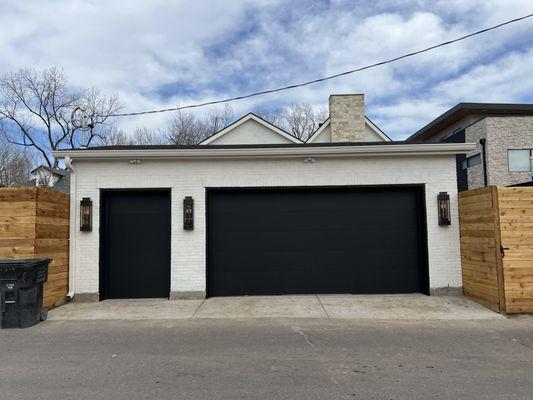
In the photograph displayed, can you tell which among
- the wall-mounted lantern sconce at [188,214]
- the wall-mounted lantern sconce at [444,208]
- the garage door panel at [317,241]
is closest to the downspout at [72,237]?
the wall-mounted lantern sconce at [188,214]

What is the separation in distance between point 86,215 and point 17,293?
2.49 metres

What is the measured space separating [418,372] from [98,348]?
4298mm

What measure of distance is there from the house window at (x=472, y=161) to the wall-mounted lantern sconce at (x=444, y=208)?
14577mm

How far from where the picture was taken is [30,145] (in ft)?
110

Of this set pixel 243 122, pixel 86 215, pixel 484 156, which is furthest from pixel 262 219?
pixel 484 156

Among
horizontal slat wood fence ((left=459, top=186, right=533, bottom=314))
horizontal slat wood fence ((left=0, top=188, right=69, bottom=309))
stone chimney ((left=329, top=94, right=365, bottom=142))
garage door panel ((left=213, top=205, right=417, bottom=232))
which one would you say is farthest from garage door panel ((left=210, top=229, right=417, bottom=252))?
stone chimney ((left=329, top=94, right=365, bottom=142))

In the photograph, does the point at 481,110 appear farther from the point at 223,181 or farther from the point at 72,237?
the point at 72,237

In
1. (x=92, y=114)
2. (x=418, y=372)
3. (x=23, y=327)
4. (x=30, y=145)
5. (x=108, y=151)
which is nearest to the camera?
(x=418, y=372)

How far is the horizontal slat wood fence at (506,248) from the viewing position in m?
7.38

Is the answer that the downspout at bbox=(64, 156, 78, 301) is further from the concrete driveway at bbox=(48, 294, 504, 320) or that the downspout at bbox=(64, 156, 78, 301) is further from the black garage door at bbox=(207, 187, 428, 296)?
the black garage door at bbox=(207, 187, 428, 296)

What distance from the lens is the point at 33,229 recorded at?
25.5 feet

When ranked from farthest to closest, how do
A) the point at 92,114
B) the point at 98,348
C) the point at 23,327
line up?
1. the point at 92,114
2. the point at 23,327
3. the point at 98,348

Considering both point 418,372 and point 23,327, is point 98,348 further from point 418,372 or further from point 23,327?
point 418,372

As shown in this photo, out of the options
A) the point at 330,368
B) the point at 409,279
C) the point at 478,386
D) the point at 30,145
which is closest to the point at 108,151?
the point at 330,368
